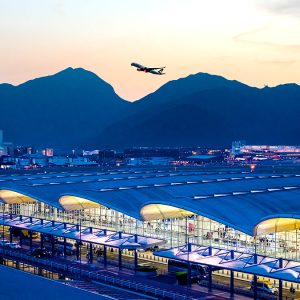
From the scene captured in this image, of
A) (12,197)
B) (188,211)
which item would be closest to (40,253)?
(188,211)

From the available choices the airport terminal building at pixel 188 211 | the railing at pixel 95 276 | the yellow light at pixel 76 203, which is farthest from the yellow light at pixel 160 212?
the yellow light at pixel 76 203

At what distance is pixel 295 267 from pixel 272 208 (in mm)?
10238

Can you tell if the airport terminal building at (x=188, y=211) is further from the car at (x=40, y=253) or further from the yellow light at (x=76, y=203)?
the car at (x=40, y=253)

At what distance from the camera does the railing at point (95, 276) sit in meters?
29.4

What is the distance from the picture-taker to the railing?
96.4 feet

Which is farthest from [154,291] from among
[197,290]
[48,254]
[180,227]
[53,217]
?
[53,217]

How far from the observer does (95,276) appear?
3353cm

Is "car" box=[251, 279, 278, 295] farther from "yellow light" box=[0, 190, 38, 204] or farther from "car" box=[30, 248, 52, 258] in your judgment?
"yellow light" box=[0, 190, 38, 204]

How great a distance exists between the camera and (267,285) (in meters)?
30.1

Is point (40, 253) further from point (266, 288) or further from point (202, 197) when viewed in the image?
point (266, 288)

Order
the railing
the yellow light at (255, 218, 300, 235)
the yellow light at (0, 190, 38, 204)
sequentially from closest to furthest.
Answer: the railing < the yellow light at (255, 218, 300, 235) < the yellow light at (0, 190, 38, 204)

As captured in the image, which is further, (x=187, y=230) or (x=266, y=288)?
(x=187, y=230)

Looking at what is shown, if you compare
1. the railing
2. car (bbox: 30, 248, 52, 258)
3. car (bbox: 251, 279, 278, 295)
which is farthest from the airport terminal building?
the railing

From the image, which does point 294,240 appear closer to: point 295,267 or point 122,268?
point 295,267
